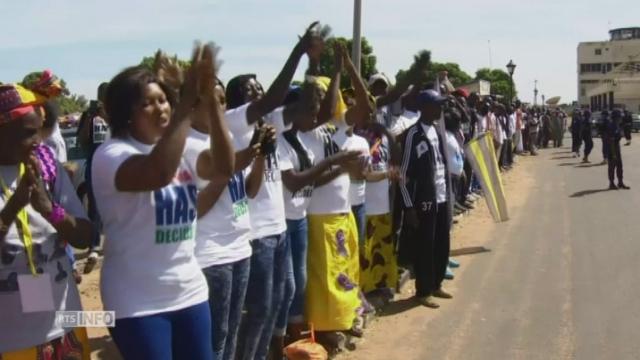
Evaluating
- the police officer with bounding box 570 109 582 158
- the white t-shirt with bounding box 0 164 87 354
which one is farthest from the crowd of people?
the police officer with bounding box 570 109 582 158

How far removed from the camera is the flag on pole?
9.63 meters

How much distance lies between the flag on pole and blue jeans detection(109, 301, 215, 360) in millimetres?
7099

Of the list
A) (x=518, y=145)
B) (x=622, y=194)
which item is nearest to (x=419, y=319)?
(x=622, y=194)

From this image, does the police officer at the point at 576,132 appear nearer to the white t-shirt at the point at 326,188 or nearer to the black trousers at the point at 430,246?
the black trousers at the point at 430,246

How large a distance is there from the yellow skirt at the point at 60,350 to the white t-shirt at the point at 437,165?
171 inches

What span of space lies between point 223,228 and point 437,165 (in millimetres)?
3655

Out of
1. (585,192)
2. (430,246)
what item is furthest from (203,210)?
(585,192)

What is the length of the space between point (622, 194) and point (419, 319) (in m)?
9.87

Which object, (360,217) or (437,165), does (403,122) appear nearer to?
(437,165)

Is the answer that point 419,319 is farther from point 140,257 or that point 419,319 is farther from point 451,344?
point 140,257

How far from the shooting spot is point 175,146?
259 centimetres

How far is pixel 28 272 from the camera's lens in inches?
110

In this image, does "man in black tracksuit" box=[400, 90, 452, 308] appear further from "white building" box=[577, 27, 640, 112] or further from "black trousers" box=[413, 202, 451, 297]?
"white building" box=[577, 27, 640, 112]

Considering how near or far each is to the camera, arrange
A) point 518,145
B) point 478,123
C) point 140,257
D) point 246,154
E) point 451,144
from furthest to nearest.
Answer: point 518,145, point 478,123, point 451,144, point 246,154, point 140,257
